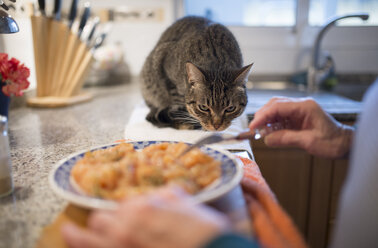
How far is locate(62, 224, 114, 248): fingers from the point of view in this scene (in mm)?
424

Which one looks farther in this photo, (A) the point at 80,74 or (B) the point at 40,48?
(A) the point at 80,74

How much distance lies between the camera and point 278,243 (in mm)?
474

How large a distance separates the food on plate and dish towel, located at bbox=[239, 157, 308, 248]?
0.09 m

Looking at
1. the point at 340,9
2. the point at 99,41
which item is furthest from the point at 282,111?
the point at 340,9

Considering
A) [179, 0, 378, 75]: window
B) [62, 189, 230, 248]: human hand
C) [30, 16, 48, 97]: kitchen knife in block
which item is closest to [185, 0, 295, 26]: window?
[179, 0, 378, 75]: window

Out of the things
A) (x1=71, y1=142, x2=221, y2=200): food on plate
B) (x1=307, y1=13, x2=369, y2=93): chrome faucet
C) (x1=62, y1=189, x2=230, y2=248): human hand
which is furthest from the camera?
(x1=307, y1=13, x2=369, y2=93): chrome faucet

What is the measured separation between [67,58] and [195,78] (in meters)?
0.84

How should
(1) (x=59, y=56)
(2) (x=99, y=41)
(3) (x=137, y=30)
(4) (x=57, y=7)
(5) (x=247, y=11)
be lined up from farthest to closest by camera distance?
(5) (x=247, y=11) → (3) (x=137, y=30) → (2) (x=99, y=41) → (1) (x=59, y=56) → (4) (x=57, y=7)

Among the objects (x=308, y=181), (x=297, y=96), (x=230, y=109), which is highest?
(x=230, y=109)

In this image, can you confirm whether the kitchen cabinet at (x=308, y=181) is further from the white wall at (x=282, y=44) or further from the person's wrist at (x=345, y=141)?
the white wall at (x=282, y=44)

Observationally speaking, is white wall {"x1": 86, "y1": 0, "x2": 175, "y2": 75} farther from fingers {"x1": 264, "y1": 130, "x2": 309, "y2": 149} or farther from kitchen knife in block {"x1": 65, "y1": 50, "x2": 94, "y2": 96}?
fingers {"x1": 264, "y1": 130, "x2": 309, "y2": 149}

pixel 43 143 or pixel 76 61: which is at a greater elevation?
pixel 76 61

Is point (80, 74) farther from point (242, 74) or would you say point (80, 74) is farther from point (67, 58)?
point (242, 74)

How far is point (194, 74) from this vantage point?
113 cm
